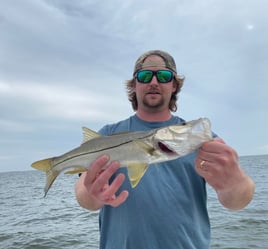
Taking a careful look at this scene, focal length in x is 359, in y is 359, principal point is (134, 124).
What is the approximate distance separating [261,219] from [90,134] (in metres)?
12.1

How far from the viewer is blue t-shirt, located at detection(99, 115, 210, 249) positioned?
118 inches

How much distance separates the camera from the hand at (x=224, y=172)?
2502 mm

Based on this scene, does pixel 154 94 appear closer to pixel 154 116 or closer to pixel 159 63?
pixel 154 116

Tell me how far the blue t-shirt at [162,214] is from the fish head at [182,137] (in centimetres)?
65

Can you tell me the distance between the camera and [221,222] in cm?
1320

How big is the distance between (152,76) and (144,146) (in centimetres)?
124

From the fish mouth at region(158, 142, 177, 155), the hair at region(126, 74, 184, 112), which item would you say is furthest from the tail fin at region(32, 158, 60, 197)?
the hair at region(126, 74, 184, 112)

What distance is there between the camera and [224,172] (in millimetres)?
2605

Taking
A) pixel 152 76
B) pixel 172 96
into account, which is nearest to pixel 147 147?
pixel 152 76

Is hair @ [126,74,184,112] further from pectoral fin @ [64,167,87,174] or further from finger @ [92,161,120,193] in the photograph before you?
finger @ [92,161,120,193]

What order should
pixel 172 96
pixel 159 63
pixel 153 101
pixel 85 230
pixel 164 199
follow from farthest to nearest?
pixel 85 230, pixel 172 96, pixel 159 63, pixel 153 101, pixel 164 199

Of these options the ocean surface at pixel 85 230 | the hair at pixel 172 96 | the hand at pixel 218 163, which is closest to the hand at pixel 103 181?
the hand at pixel 218 163

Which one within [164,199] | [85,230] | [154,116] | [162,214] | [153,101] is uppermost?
[153,101]

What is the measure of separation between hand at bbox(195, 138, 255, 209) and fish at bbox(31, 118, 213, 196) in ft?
0.28
